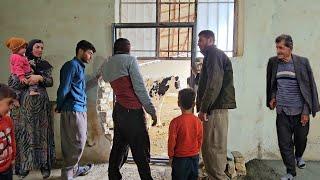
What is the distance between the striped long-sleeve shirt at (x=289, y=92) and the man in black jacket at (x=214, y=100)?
1.72ft

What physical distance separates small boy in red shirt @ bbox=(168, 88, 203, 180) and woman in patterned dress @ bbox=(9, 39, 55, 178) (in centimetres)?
181

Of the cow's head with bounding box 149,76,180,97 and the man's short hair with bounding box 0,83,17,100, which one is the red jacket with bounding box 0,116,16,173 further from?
the cow's head with bounding box 149,76,180,97

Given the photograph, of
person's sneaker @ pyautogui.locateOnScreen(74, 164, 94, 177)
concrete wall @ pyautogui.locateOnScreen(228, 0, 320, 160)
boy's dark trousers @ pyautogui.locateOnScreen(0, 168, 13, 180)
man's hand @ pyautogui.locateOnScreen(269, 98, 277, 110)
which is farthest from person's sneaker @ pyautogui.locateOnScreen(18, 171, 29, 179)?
man's hand @ pyautogui.locateOnScreen(269, 98, 277, 110)

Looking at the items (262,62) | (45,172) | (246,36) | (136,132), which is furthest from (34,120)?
(262,62)

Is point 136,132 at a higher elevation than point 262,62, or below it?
below

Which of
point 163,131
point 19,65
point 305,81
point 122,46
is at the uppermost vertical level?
point 122,46

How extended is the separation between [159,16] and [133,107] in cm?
194

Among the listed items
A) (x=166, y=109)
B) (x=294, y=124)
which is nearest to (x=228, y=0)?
(x=294, y=124)

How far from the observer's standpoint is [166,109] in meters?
9.90

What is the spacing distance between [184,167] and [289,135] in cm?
134

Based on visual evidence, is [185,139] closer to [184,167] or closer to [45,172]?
[184,167]

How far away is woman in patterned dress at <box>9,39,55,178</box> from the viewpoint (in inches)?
176

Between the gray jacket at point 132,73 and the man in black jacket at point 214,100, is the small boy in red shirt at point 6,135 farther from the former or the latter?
the man in black jacket at point 214,100

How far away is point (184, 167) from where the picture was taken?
365 centimetres
